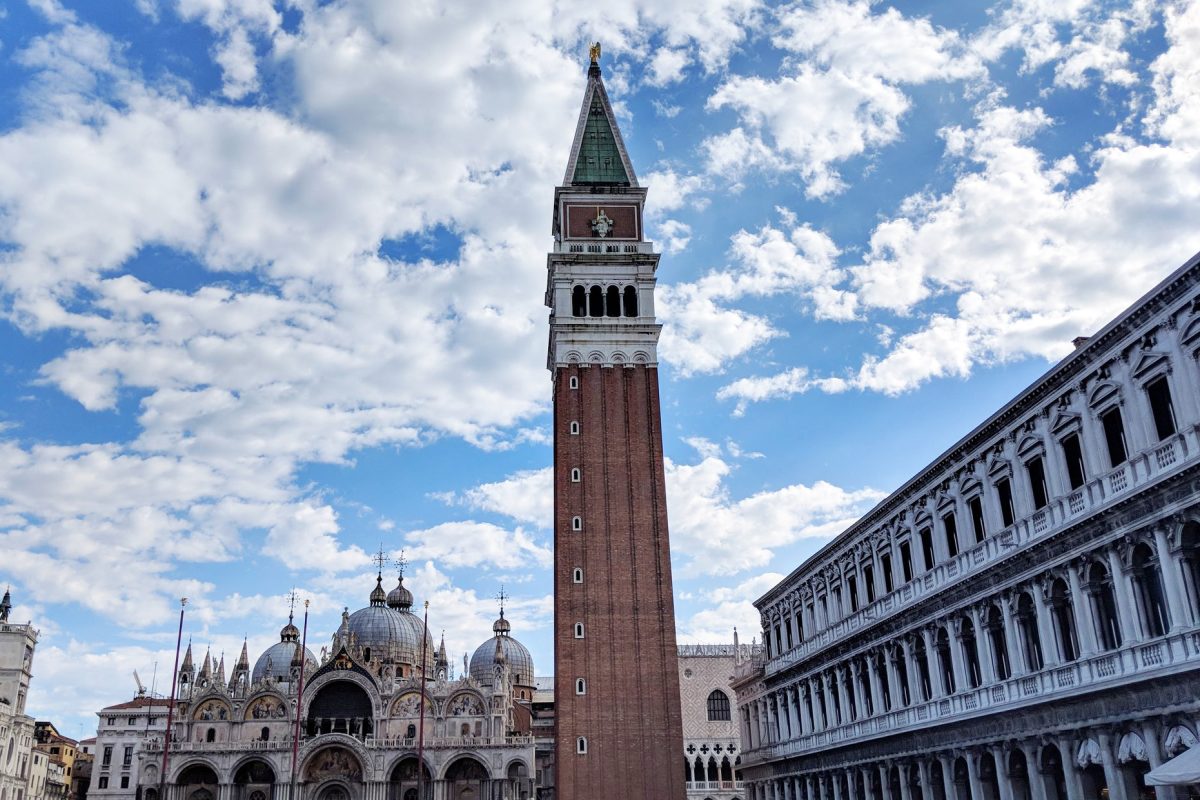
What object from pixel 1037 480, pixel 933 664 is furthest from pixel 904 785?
pixel 1037 480

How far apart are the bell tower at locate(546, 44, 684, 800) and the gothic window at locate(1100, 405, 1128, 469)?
32402 millimetres

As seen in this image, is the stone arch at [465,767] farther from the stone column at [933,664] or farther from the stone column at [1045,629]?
the stone column at [1045,629]

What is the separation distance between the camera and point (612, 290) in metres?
61.7

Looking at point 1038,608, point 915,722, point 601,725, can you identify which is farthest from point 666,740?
point 1038,608

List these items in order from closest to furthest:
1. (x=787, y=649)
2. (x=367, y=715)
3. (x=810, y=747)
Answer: (x=810, y=747) < (x=787, y=649) < (x=367, y=715)

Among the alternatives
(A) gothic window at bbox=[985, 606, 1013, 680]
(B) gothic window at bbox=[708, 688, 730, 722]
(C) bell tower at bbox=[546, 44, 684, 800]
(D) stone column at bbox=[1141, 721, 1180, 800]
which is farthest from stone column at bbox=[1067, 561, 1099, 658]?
(B) gothic window at bbox=[708, 688, 730, 722]

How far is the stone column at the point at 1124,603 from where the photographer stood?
24.4 m

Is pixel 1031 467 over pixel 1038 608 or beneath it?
over

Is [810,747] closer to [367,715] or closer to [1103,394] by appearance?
[1103,394]

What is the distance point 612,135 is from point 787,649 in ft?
109

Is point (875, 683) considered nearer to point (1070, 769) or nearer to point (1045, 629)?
point (1045, 629)

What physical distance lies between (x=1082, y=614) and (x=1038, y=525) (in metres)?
2.84

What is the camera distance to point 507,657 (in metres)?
101

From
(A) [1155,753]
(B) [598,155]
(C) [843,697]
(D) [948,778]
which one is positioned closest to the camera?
(A) [1155,753]
